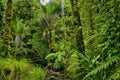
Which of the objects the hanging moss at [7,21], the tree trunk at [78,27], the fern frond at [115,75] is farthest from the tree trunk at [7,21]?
the fern frond at [115,75]

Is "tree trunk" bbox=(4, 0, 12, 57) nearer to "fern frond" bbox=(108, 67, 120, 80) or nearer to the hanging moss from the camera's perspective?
the hanging moss

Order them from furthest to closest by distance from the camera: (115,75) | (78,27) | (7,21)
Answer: (7,21), (78,27), (115,75)

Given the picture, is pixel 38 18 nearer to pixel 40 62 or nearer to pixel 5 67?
pixel 40 62

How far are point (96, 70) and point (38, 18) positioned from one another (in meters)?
13.0

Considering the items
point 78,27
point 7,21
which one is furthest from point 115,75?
point 7,21

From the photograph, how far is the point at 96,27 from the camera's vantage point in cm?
935

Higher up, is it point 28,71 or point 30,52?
point 28,71

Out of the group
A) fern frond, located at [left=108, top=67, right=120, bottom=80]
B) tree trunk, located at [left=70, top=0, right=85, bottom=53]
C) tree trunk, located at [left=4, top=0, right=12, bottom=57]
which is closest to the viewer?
fern frond, located at [left=108, top=67, right=120, bottom=80]

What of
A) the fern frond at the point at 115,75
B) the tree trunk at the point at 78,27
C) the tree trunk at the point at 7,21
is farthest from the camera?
the tree trunk at the point at 7,21

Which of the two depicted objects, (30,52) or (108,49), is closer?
(108,49)

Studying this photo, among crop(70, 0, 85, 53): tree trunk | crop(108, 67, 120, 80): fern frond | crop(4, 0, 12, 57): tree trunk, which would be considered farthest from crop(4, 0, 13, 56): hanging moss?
crop(108, 67, 120, 80): fern frond

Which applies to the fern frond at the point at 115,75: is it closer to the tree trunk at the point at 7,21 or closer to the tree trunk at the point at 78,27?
the tree trunk at the point at 78,27

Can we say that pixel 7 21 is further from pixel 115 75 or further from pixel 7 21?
pixel 115 75

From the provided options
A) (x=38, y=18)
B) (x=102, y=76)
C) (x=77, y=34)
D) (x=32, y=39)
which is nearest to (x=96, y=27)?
(x=77, y=34)
